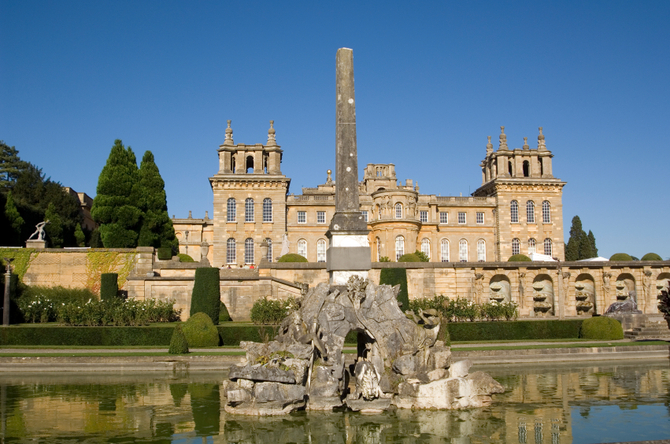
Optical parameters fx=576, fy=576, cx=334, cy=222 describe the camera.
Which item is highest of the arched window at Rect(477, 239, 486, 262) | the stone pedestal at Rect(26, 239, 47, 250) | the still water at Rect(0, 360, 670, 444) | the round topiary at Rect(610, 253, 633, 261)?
the arched window at Rect(477, 239, 486, 262)

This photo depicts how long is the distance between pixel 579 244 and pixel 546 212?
13167 mm

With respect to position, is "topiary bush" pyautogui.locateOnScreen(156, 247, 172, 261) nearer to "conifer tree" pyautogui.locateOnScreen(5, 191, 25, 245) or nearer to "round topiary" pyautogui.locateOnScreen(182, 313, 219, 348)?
"conifer tree" pyautogui.locateOnScreen(5, 191, 25, 245)

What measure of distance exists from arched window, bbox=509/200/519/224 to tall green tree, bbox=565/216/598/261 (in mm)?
11151

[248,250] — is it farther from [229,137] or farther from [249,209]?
[229,137]

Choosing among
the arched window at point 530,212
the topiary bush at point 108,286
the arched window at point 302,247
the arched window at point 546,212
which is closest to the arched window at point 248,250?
the arched window at point 302,247

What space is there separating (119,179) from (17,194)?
12075mm

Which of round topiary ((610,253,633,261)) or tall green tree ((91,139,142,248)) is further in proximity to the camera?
tall green tree ((91,139,142,248))

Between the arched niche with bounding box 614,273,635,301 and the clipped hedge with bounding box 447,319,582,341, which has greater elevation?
the arched niche with bounding box 614,273,635,301

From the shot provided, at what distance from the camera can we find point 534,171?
2109 inches

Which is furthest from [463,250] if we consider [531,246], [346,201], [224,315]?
[346,201]

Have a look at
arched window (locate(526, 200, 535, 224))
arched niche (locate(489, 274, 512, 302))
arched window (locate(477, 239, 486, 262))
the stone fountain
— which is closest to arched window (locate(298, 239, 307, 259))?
arched window (locate(477, 239, 486, 262))

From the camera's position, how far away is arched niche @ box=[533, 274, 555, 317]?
35.9 meters

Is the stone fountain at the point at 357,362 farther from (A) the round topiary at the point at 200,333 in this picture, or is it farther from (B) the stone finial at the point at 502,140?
(B) the stone finial at the point at 502,140

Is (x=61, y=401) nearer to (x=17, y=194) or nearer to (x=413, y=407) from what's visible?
(x=413, y=407)
